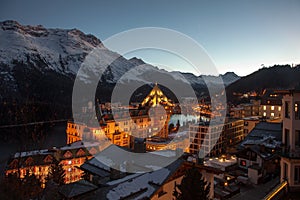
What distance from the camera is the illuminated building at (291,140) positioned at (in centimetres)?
862

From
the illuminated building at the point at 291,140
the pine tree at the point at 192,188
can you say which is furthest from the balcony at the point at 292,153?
the pine tree at the point at 192,188

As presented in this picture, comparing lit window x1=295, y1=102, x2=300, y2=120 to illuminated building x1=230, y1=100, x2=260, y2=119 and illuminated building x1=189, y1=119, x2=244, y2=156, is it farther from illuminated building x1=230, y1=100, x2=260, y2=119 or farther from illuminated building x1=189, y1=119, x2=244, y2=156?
illuminated building x1=230, y1=100, x2=260, y2=119

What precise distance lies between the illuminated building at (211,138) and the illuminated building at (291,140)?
2038cm

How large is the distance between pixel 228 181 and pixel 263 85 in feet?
262

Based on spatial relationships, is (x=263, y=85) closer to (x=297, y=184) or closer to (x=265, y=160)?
(x=265, y=160)

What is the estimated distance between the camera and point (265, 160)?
17.5 m

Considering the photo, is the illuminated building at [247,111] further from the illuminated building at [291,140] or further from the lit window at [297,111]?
the lit window at [297,111]

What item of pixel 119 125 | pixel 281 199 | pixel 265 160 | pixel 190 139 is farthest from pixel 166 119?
pixel 281 199

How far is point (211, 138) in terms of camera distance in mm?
29797

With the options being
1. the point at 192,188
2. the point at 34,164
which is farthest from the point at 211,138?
the point at 192,188

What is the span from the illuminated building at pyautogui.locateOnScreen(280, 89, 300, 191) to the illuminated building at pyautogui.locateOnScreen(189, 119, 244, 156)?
20.4 meters

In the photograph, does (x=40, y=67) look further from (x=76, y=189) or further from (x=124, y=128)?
(x=76, y=189)

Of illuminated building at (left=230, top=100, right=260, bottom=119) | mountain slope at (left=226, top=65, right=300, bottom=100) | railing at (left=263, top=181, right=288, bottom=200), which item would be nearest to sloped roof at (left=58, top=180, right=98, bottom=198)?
railing at (left=263, top=181, right=288, bottom=200)

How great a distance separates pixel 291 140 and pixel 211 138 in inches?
829
